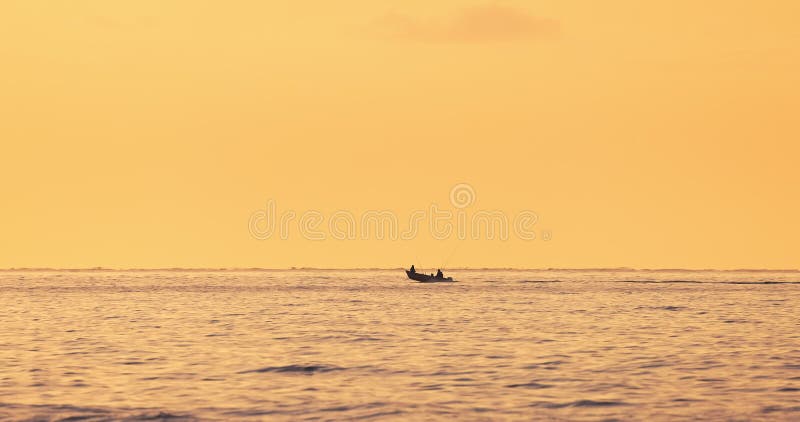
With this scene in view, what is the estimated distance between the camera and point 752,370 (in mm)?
36750

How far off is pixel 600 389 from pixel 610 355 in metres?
10.9

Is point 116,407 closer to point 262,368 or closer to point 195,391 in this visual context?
point 195,391

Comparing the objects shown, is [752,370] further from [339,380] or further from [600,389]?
[339,380]

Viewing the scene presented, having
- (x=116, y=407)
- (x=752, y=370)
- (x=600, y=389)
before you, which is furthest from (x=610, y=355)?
(x=116, y=407)

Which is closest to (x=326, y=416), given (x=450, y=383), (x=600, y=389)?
(x=450, y=383)

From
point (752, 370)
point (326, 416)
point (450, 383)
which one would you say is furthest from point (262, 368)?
point (752, 370)

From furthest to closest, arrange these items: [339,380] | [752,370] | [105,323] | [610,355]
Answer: [105,323] < [610,355] < [752,370] < [339,380]

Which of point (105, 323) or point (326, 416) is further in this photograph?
point (105, 323)

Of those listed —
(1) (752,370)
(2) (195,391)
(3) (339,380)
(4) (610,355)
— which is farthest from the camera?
(4) (610,355)

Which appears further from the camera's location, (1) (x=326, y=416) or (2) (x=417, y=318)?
(2) (x=417, y=318)

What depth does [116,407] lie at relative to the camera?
2788 cm

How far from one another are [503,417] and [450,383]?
21.2 feet

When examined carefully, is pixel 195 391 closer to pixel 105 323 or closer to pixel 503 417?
pixel 503 417

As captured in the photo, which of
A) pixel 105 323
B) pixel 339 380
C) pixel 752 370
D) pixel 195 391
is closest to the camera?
pixel 195 391
